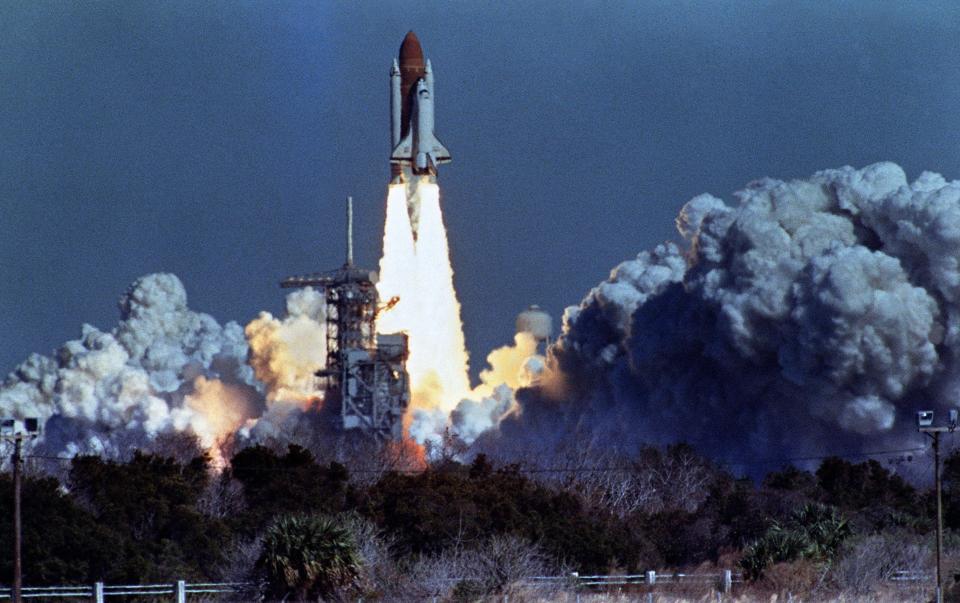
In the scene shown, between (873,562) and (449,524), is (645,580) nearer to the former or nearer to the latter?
(873,562)

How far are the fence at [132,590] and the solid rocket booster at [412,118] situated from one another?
168ft

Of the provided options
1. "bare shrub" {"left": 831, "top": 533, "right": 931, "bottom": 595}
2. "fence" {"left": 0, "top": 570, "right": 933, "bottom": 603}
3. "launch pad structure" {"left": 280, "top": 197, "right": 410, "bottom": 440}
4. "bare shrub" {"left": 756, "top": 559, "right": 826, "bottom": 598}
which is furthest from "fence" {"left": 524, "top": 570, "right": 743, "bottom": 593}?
"launch pad structure" {"left": 280, "top": 197, "right": 410, "bottom": 440}

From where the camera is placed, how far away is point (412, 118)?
108500mm

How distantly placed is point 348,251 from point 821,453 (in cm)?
2961

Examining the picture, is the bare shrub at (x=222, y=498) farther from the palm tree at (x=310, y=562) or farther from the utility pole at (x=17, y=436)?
the utility pole at (x=17, y=436)

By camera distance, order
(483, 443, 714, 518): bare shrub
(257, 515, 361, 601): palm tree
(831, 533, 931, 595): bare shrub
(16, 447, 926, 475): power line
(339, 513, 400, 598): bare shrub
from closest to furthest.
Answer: (257, 515, 361, 601): palm tree
(339, 513, 400, 598): bare shrub
(831, 533, 931, 595): bare shrub
(483, 443, 714, 518): bare shrub
(16, 447, 926, 475): power line

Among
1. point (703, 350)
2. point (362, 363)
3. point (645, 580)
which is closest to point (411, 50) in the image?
point (362, 363)

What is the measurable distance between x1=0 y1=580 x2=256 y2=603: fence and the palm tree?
51.6 inches

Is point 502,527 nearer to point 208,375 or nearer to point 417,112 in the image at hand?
point 417,112

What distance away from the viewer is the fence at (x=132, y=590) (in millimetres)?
54344

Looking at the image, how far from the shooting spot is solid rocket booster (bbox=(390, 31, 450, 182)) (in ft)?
349

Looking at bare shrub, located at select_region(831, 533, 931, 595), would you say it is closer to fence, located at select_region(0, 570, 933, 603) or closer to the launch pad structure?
fence, located at select_region(0, 570, 933, 603)

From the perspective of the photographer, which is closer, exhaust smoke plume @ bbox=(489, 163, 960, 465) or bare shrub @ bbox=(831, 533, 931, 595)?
bare shrub @ bbox=(831, 533, 931, 595)

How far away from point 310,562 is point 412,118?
184 ft
